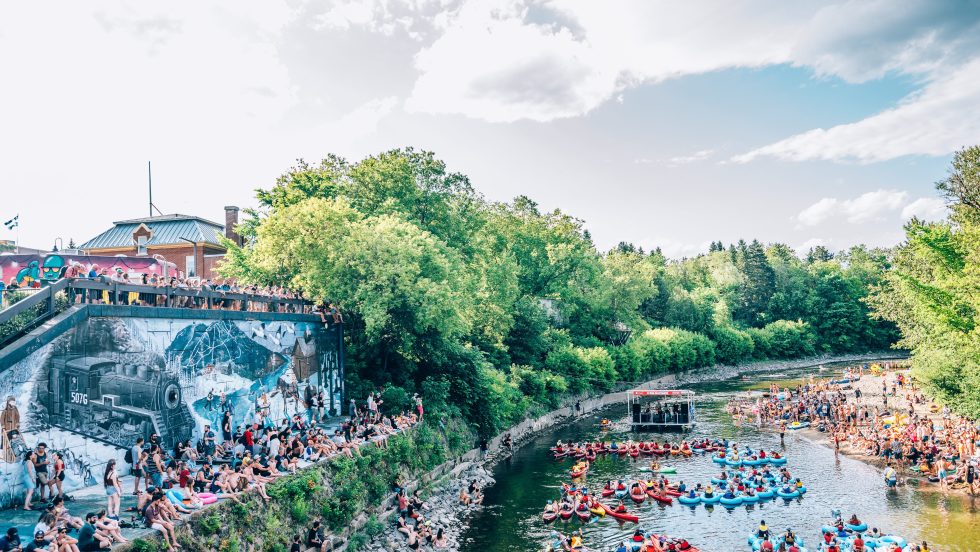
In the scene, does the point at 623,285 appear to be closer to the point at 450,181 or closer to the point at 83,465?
the point at 450,181

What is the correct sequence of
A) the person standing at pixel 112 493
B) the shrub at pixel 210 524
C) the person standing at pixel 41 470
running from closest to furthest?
the person standing at pixel 112 493 → the person standing at pixel 41 470 → the shrub at pixel 210 524

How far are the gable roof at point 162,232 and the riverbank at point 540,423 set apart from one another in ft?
86.0

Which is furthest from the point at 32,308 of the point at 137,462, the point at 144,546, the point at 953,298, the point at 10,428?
the point at 953,298

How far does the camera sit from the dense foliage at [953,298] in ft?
106

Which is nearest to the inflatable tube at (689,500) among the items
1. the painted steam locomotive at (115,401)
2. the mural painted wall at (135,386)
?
the mural painted wall at (135,386)

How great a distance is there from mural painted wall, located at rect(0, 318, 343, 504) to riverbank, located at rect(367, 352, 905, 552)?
7475mm

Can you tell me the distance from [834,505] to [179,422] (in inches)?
1058

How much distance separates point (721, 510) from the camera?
2991 centimetres

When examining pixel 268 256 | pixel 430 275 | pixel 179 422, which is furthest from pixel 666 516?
pixel 268 256

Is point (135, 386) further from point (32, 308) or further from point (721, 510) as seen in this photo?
point (721, 510)

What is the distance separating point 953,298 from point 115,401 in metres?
37.2

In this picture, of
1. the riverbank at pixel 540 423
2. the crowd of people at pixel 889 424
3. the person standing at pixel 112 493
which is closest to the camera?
the person standing at pixel 112 493

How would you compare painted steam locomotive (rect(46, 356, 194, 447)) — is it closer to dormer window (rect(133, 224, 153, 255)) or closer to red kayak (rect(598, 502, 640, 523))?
red kayak (rect(598, 502, 640, 523))

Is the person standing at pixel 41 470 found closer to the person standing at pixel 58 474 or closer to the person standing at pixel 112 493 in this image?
the person standing at pixel 58 474
